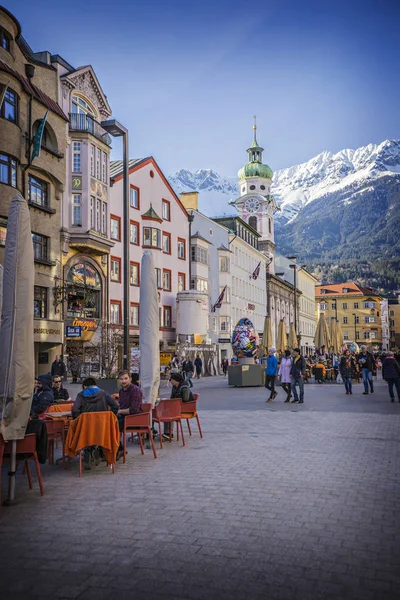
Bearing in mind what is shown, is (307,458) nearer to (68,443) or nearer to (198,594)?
(68,443)

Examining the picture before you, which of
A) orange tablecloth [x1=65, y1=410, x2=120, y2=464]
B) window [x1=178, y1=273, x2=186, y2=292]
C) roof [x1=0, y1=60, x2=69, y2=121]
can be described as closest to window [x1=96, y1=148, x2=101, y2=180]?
roof [x1=0, y1=60, x2=69, y2=121]

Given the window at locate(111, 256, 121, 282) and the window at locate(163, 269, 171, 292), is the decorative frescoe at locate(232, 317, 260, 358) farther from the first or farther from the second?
the window at locate(163, 269, 171, 292)

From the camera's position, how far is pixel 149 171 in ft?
157

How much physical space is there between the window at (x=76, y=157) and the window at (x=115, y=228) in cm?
591

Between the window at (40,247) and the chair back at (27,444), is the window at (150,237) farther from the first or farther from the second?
the chair back at (27,444)

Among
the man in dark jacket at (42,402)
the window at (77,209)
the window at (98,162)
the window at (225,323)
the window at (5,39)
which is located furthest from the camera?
the window at (225,323)

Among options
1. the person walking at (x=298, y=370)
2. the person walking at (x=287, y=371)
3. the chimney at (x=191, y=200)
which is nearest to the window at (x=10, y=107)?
the person walking at (x=287, y=371)

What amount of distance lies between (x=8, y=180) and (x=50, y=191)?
Result: 4.77 metres

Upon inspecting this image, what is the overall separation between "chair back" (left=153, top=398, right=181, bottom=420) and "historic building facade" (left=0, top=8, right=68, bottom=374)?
60.0 feet

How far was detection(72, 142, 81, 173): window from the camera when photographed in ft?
120

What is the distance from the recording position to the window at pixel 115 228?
42031 mm

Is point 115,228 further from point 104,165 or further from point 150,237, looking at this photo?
point 104,165

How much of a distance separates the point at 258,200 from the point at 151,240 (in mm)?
49217

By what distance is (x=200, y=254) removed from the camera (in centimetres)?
5488
